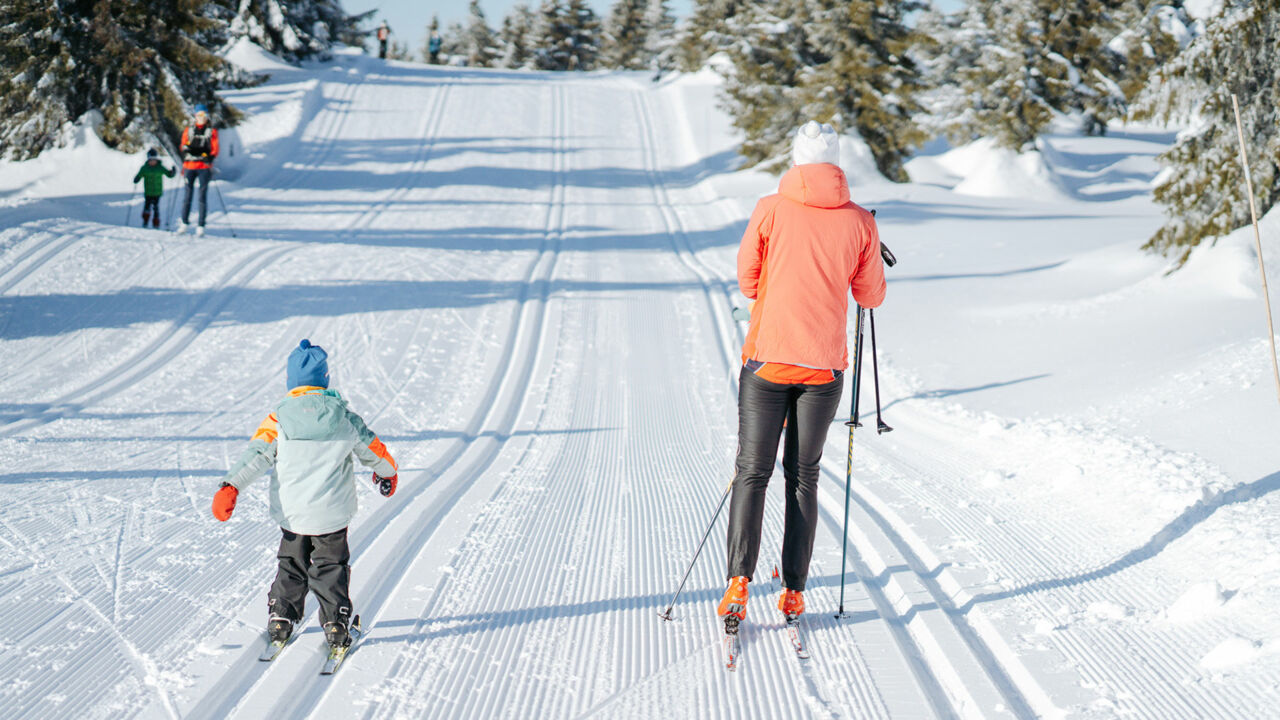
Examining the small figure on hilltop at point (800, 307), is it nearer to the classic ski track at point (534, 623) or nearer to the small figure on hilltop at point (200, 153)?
the classic ski track at point (534, 623)

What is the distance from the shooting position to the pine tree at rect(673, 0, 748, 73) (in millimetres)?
37500

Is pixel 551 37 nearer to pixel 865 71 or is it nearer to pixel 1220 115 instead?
pixel 865 71

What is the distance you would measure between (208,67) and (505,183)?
21.6 ft

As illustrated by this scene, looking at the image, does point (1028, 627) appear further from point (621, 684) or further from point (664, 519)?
point (664, 519)

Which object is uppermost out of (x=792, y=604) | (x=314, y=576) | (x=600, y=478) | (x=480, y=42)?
(x=480, y=42)

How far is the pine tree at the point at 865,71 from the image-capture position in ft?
68.2

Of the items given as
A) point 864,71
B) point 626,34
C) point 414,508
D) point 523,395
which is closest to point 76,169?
point 523,395

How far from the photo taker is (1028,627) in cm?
361

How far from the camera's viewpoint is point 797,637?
137 inches

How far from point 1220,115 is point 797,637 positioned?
9627mm

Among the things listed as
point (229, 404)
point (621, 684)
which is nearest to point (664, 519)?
point (621, 684)

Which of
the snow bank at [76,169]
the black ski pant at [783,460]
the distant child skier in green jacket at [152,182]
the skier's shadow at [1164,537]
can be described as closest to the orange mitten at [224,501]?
the black ski pant at [783,460]

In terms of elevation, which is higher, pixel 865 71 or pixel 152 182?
pixel 865 71

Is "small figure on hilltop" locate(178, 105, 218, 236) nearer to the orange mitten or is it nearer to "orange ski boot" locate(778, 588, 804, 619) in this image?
the orange mitten
